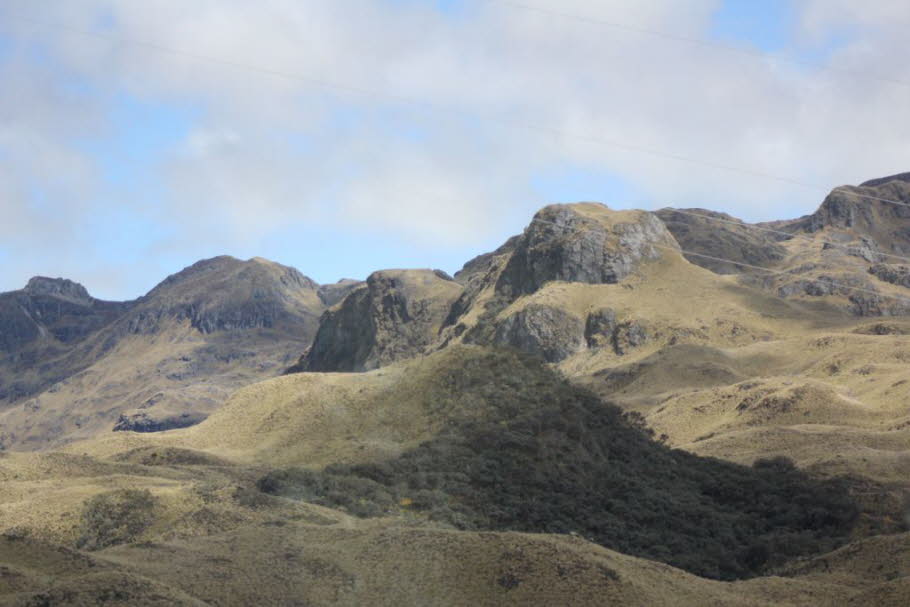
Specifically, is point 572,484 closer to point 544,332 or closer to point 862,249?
point 544,332

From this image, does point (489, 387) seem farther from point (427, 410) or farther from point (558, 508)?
point (558, 508)

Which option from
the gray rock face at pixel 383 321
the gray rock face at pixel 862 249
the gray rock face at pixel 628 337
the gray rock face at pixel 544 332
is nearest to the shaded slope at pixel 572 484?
the gray rock face at pixel 628 337

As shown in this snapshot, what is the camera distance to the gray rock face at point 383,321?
15875 centimetres

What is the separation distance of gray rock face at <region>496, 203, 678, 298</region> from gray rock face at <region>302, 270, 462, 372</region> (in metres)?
19.5

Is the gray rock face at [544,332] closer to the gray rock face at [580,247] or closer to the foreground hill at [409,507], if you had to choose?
the gray rock face at [580,247]

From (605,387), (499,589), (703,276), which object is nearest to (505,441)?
(499,589)

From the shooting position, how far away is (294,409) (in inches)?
2345

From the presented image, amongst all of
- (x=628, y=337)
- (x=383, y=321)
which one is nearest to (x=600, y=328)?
(x=628, y=337)

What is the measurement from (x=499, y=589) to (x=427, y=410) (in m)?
30.0

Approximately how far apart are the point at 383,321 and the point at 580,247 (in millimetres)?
Answer: 41955

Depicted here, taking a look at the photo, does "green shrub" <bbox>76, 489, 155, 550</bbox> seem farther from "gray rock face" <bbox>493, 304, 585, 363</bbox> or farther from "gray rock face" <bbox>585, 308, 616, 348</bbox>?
"gray rock face" <bbox>585, 308, 616, 348</bbox>

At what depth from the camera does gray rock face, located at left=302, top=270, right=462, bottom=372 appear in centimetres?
15875

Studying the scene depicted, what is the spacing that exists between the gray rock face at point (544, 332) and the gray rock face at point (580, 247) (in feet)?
30.9

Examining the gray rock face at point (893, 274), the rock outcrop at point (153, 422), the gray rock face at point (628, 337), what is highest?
the gray rock face at point (893, 274)
